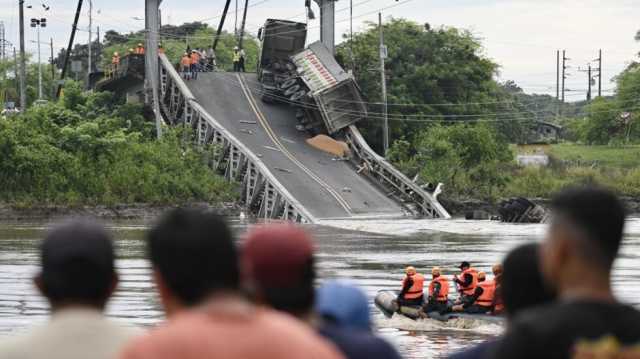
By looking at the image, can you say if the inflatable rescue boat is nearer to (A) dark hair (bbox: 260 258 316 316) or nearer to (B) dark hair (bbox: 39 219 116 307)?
(A) dark hair (bbox: 260 258 316 316)

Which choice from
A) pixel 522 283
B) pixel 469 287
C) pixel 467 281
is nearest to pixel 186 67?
pixel 469 287

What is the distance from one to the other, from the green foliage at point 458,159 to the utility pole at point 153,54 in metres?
10.8

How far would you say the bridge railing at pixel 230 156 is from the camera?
2237 inches

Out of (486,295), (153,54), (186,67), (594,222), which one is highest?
(153,54)

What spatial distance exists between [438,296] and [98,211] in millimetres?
Answer: 35678

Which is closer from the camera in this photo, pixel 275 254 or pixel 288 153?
pixel 275 254

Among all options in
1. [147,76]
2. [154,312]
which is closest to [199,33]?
[147,76]

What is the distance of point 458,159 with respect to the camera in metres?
69.0

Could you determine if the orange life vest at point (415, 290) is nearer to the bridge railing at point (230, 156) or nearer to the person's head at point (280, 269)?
the person's head at point (280, 269)

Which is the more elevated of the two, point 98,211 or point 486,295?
point 486,295

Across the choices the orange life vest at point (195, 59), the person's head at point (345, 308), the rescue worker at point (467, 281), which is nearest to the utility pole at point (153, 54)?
the orange life vest at point (195, 59)

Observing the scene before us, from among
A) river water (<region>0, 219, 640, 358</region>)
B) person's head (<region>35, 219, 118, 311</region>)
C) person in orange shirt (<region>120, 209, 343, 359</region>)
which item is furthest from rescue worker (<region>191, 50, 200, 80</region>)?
person in orange shirt (<region>120, 209, 343, 359</region>)

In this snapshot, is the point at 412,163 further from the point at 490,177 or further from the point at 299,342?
the point at 299,342

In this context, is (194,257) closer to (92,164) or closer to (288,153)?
(288,153)
